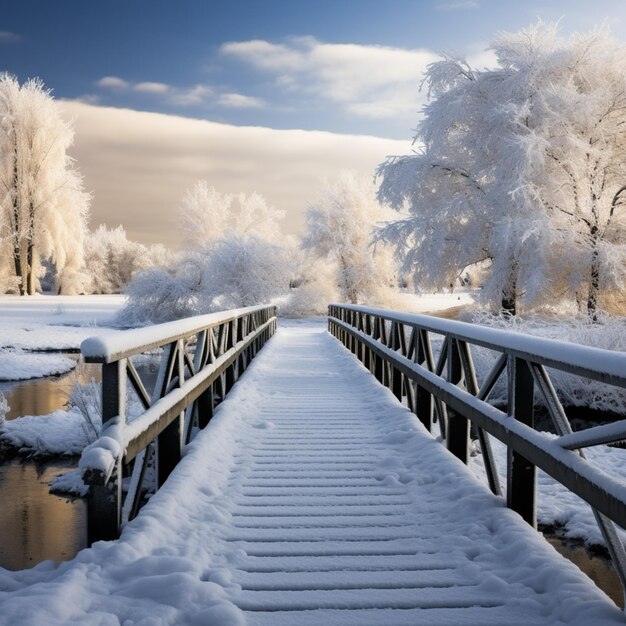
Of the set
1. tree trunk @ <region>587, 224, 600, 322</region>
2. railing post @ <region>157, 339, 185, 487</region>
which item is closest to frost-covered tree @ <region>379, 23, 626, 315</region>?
tree trunk @ <region>587, 224, 600, 322</region>

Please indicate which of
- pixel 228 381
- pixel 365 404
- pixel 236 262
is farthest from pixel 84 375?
pixel 236 262

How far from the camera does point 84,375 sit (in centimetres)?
1630

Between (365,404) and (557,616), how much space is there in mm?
5568

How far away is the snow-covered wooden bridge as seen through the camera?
8.96 feet

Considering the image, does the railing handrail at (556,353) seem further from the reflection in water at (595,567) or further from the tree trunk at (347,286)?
the tree trunk at (347,286)

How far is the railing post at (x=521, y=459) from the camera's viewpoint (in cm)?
365

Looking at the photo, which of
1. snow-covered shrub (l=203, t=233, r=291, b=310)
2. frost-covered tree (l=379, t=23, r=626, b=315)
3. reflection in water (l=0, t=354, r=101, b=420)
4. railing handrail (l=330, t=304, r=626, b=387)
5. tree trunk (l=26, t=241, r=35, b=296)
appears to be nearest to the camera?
railing handrail (l=330, t=304, r=626, b=387)

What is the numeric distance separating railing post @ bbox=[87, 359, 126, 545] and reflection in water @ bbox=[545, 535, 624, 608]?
168 inches

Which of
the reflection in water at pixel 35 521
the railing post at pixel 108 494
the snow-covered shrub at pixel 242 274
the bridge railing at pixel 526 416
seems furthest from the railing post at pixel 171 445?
the snow-covered shrub at pixel 242 274

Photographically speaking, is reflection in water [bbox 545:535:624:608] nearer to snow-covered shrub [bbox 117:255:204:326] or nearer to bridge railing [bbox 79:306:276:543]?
bridge railing [bbox 79:306:276:543]

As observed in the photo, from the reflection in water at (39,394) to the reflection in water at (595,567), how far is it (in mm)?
9141

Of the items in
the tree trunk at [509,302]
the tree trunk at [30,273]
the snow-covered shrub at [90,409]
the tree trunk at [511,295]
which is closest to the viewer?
the snow-covered shrub at [90,409]

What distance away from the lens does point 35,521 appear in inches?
288

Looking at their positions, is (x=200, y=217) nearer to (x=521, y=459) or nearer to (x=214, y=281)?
(x=214, y=281)
